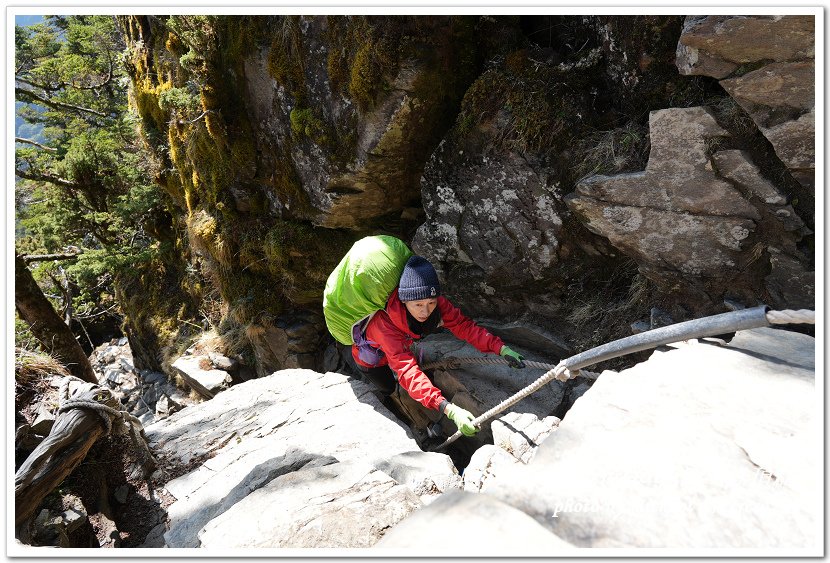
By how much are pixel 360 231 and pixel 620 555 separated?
7.16 metres

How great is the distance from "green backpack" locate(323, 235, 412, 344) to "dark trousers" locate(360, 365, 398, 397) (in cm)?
80

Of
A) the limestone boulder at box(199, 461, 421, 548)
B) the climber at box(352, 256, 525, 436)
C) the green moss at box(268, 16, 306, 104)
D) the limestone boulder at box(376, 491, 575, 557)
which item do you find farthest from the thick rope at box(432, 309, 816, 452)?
the green moss at box(268, 16, 306, 104)

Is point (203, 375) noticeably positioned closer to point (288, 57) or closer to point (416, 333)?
point (288, 57)

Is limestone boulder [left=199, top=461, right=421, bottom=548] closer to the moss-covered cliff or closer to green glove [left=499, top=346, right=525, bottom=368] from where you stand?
green glove [left=499, top=346, right=525, bottom=368]

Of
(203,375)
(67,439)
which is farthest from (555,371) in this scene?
(203,375)

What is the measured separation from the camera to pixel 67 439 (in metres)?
3.99

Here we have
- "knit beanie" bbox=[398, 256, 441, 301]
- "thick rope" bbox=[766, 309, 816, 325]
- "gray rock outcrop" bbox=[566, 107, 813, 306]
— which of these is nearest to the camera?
"thick rope" bbox=[766, 309, 816, 325]

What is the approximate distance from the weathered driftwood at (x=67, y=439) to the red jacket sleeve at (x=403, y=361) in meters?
2.71

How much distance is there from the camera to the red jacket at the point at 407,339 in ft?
16.6

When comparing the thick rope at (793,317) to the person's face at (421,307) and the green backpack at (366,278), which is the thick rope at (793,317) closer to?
the person's face at (421,307)

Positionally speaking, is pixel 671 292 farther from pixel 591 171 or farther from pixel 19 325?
pixel 19 325

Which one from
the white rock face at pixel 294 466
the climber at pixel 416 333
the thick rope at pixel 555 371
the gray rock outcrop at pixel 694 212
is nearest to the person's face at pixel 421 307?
the climber at pixel 416 333

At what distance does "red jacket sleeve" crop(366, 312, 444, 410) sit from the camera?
5027mm

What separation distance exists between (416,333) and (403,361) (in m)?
0.38
